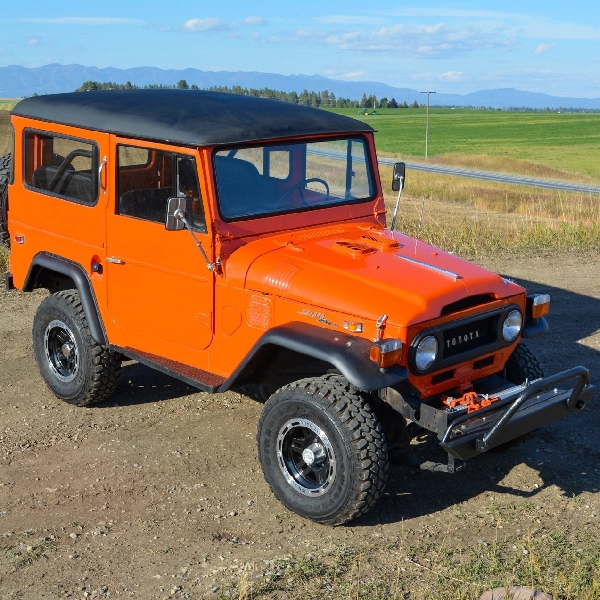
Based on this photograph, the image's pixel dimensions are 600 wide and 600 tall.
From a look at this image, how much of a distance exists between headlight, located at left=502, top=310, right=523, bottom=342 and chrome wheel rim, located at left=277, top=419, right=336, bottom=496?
1.34m

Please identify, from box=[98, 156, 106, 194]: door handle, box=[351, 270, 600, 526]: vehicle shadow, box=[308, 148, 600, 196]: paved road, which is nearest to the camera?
box=[351, 270, 600, 526]: vehicle shadow

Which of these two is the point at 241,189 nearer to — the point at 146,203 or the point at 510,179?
the point at 146,203

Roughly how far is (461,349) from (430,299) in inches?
17.5

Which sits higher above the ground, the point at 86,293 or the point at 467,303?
the point at 467,303

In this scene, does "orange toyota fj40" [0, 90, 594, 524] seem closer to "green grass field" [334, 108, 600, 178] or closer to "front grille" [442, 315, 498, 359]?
"front grille" [442, 315, 498, 359]

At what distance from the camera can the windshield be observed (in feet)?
18.1

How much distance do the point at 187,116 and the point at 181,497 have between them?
2401mm

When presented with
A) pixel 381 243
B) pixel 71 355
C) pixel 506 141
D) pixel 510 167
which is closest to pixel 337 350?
pixel 381 243

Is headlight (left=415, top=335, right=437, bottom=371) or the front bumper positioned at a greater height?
headlight (left=415, top=335, right=437, bottom=371)

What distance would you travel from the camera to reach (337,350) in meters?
4.73

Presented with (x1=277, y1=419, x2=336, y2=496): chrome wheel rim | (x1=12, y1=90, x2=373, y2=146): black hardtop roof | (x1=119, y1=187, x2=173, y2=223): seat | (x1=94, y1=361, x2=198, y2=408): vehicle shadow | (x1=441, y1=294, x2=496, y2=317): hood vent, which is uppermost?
(x1=12, y1=90, x2=373, y2=146): black hardtop roof

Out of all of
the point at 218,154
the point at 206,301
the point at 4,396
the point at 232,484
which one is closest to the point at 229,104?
the point at 218,154

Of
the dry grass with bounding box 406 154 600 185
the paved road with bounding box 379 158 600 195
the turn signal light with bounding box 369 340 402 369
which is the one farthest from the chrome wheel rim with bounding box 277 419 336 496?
the dry grass with bounding box 406 154 600 185

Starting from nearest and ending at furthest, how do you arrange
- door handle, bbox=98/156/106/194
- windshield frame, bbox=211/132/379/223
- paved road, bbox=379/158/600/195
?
windshield frame, bbox=211/132/379/223
door handle, bbox=98/156/106/194
paved road, bbox=379/158/600/195
